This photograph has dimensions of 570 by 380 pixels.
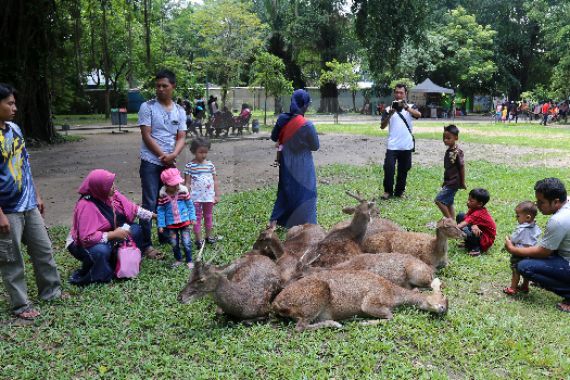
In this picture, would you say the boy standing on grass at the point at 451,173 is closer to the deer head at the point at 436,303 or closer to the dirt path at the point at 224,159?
the deer head at the point at 436,303

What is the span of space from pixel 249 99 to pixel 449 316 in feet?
115

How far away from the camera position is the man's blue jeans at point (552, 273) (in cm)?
452

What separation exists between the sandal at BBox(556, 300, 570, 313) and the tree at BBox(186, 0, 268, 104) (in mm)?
31347

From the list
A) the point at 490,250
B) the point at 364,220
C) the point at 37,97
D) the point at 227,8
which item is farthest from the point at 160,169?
the point at 227,8

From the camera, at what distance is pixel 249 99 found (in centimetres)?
3822

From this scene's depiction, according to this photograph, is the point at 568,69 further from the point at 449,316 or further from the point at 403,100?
the point at 449,316

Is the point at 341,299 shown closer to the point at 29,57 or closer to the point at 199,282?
the point at 199,282

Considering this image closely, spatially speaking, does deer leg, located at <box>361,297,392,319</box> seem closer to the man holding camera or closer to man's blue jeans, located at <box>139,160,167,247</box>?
man's blue jeans, located at <box>139,160,167,247</box>

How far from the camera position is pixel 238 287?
434 cm

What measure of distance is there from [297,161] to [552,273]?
3188 mm

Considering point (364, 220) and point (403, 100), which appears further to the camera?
point (403, 100)

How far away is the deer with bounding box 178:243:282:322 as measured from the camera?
161 inches

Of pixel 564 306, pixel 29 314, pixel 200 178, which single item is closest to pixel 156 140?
pixel 200 178

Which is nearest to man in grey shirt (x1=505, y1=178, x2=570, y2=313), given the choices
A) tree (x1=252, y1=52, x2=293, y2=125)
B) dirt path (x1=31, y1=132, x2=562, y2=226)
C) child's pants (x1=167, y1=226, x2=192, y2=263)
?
child's pants (x1=167, y1=226, x2=192, y2=263)
